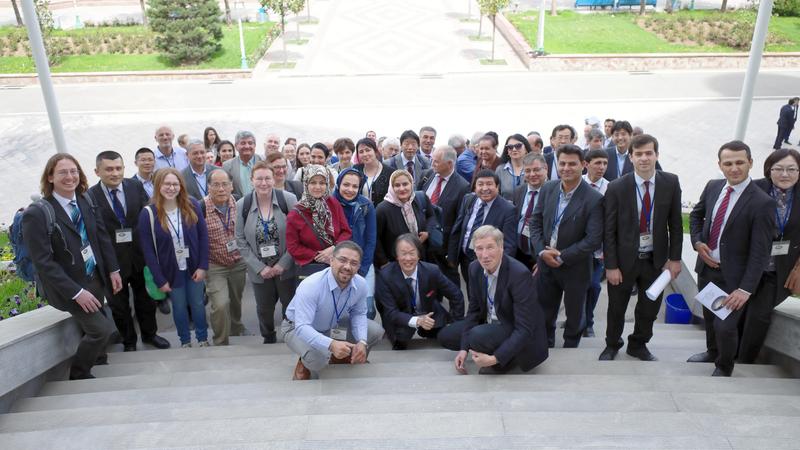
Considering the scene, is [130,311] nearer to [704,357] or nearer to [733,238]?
[704,357]

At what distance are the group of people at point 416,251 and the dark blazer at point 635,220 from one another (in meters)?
0.01

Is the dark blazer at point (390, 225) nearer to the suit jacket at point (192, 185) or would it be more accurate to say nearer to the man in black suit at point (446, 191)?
the man in black suit at point (446, 191)

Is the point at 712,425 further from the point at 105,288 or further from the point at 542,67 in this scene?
the point at 542,67

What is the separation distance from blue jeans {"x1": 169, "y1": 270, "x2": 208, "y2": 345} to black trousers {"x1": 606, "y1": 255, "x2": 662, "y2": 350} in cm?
369

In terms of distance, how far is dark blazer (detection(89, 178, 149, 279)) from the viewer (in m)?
5.61

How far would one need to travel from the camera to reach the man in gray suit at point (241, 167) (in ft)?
23.9

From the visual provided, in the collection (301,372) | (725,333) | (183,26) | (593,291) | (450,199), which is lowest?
(593,291)

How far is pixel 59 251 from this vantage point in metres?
4.69

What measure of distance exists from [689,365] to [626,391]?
1.00 meters

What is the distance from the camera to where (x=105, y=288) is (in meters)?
5.23

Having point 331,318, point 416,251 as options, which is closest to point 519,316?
point 416,251

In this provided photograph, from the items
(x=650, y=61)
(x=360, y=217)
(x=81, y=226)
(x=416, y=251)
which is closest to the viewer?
(x=81, y=226)

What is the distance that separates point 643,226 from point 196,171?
16.2 feet

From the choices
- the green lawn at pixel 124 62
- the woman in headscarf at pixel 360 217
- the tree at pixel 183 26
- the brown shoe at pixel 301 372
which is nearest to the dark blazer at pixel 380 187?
the woman in headscarf at pixel 360 217
